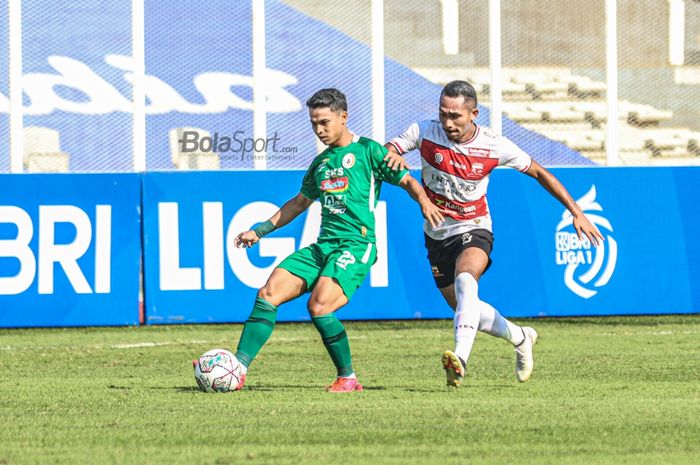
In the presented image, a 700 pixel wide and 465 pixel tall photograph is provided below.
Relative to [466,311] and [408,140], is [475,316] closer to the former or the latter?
[466,311]

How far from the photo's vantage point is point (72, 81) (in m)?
16.6

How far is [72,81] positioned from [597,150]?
6170 millimetres

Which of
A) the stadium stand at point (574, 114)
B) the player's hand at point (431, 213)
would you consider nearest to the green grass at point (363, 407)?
the player's hand at point (431, 213)

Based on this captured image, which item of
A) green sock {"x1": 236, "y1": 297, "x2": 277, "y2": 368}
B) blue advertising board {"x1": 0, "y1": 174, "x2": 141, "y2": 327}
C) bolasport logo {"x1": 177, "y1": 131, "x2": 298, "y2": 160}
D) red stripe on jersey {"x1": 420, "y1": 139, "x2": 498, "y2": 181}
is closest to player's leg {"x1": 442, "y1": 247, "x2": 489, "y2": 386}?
red stripe on jersey {"x1": 420, "y1": 139, "x2": 498, "y2": 181}

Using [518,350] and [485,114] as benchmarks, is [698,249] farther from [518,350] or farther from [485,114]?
[518,350]

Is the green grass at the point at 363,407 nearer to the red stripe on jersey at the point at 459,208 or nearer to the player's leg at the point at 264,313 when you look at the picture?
the player's leg at the point at 264,313

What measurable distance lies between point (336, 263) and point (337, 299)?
218 mm

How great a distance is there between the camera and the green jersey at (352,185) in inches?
349

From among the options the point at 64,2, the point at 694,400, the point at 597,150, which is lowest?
the point at 694,400

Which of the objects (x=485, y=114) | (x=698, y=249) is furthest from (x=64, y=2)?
(x=698, y=249)

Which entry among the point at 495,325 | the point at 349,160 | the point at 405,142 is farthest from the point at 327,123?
the point at 495,325

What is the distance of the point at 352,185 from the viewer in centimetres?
885

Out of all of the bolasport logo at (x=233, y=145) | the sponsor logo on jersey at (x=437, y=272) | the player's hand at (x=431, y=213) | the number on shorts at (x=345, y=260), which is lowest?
the sponsor logo on jersey at (x=437, y=272)

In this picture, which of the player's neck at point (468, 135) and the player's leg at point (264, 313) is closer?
the player's leg at point (264, 313)
